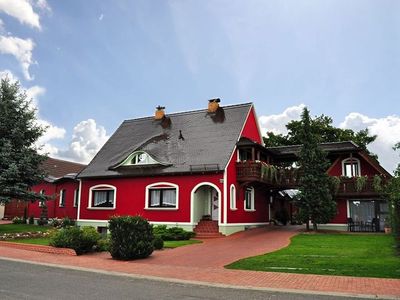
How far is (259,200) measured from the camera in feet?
90.8

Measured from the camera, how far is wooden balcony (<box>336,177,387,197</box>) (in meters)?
24.0

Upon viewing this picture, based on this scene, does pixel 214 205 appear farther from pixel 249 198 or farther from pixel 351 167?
pixel 351 167

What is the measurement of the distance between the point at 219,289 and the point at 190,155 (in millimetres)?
15522

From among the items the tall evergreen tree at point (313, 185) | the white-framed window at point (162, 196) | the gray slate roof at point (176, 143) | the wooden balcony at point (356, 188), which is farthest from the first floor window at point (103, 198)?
the wooden balcony at point (356, 188)

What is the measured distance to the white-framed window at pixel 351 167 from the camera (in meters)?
26.2

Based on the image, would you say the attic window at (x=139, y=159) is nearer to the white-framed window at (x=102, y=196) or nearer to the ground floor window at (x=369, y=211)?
the white-framed window at (x=102, y=196)

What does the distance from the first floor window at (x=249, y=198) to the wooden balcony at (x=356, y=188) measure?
5345 mm

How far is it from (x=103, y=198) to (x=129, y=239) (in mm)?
13380

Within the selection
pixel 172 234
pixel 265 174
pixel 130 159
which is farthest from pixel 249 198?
pixel 130 159

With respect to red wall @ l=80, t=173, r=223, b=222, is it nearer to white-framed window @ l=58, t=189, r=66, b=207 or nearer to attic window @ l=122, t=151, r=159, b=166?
attic window @ l=122, t=151, r=159, b=166

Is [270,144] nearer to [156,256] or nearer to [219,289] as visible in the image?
[156,256]

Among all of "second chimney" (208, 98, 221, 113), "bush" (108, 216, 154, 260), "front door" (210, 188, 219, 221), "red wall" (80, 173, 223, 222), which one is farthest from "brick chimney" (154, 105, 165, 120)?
"bush" (108, 216, 154, 260)

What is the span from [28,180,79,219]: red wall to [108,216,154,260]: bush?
54.3 feet

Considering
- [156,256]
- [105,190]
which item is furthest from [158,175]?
[156,256]
